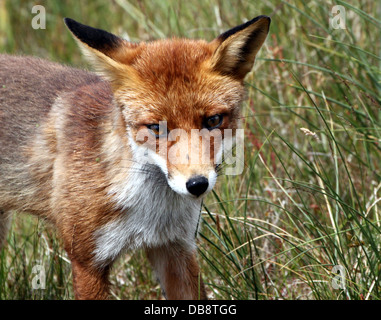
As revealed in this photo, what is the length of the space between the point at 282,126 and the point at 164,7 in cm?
302

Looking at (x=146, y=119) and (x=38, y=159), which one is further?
(x=38, y=159)

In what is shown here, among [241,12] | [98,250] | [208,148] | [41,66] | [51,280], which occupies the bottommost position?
[51,280]

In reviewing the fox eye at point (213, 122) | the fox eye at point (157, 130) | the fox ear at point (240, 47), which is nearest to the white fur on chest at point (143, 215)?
the fox eye at point (157, 130)

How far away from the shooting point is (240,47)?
12.7 feet

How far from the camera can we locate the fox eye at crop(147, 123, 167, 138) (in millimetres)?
3625

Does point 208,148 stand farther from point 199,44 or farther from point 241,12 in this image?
point 241,12

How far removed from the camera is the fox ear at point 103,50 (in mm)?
3760

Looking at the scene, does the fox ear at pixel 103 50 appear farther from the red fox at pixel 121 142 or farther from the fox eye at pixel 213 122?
the fox eye at pixel 213 122

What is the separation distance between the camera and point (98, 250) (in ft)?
13.7

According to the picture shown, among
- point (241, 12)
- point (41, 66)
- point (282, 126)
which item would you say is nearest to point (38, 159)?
point (41, 66)

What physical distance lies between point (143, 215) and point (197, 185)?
936mm

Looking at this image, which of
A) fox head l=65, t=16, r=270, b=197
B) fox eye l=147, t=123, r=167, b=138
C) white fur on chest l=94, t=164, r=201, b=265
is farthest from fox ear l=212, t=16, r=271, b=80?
white fur on chest l=94, t=164, r=201, b=265

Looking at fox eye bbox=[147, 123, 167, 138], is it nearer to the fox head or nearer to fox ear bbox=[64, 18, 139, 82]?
the fox head

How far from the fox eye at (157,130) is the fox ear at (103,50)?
0.46 m
